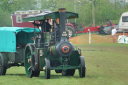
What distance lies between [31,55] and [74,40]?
26.8 meters

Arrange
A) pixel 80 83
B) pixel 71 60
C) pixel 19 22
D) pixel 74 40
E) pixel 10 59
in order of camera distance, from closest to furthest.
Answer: pixel 80 83 < pixel 71 60 < pixel 10 59 < pixel 74 40 < pixel 19 22

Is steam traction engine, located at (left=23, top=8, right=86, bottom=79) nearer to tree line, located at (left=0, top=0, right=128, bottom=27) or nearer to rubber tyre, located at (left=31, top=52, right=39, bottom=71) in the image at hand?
rubber tyre, located at (left=31, top=52, right=39, bottom=71)

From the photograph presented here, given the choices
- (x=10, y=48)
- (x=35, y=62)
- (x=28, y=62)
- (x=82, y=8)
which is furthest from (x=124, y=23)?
(x=35, y=62)

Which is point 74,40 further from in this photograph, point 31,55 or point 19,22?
point 31,55

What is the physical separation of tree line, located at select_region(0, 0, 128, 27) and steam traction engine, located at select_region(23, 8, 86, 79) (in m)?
40.3

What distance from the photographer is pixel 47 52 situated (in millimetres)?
12133

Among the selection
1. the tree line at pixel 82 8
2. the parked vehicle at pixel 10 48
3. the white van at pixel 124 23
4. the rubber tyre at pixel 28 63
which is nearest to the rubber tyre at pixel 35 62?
the rubber tyre at pixel 28 63

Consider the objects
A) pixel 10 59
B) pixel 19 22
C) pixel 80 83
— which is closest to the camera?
pixel 80 83

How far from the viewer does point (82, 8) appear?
62.3 metres

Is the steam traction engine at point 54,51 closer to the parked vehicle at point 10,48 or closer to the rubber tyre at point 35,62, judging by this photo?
the rubber tyre at point 35,62

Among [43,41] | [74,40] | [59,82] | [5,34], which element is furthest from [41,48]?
[74,40]

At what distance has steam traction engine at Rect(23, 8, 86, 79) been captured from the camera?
38.3 feet

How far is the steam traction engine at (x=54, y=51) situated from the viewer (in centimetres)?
1169

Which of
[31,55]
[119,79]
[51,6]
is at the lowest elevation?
[119,79]
